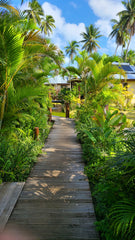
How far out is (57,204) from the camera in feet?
8.56

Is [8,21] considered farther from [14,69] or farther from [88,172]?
[88,172]

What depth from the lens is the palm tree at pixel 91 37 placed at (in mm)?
36312

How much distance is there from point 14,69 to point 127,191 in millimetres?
3593

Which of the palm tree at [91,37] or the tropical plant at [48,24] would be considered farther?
the palm tree at [91,37]

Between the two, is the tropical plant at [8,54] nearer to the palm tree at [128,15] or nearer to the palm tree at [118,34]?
the palm tree at [128,15]

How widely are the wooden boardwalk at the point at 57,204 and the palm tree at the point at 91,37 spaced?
37.7 m

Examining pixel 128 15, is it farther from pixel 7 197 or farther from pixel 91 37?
pixel 7 197

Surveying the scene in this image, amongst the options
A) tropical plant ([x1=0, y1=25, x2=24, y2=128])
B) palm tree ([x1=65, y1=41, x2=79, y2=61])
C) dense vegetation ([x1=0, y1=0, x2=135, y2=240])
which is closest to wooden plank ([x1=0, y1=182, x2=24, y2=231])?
dense vegetation ([x1=0, y1=0, x2=135, y2=240])

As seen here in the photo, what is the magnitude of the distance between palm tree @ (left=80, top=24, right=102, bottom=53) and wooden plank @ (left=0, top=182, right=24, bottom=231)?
38922 mm

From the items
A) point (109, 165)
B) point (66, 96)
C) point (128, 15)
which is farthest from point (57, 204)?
point (128, 15)

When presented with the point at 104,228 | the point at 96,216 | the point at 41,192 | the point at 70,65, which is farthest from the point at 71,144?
the point at 70,65

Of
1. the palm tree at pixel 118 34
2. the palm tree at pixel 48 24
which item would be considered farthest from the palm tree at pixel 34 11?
the palm tree at pixel 118 34

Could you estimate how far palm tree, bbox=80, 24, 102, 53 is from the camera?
119ft

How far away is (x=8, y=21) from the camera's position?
404cm
